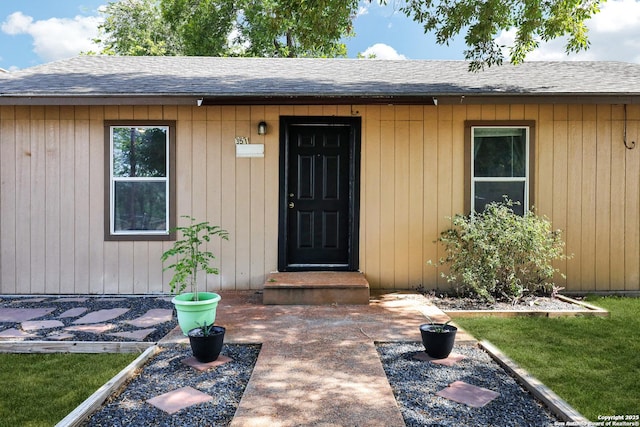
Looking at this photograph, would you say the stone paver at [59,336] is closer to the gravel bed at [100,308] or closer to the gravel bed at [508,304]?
the gravel bed at [100,308]

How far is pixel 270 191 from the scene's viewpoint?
19.2 ft

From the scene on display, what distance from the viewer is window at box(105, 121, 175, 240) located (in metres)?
5.80

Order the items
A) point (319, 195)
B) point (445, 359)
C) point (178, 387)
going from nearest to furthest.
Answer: point (178, 387), point (445, 359), point (319, 195)

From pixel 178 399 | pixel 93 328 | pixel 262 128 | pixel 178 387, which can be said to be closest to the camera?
pixel 178 399

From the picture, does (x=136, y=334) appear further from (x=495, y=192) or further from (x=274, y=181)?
(x=495, y=192)

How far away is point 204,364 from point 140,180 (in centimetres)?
341

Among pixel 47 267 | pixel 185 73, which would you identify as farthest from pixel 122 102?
pixel 47 267

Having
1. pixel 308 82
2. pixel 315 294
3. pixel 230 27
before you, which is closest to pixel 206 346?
pixel 315 294

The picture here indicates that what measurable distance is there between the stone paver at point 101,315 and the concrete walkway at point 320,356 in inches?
42.4

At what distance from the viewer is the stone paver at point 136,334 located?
3.86 metres

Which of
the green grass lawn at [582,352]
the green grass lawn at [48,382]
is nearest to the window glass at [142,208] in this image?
the green grass lawn at [48,382]

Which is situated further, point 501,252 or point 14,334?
point 501,252

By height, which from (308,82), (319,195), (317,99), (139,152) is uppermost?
(308,82)

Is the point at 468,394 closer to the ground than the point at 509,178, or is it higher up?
closer to the ground
